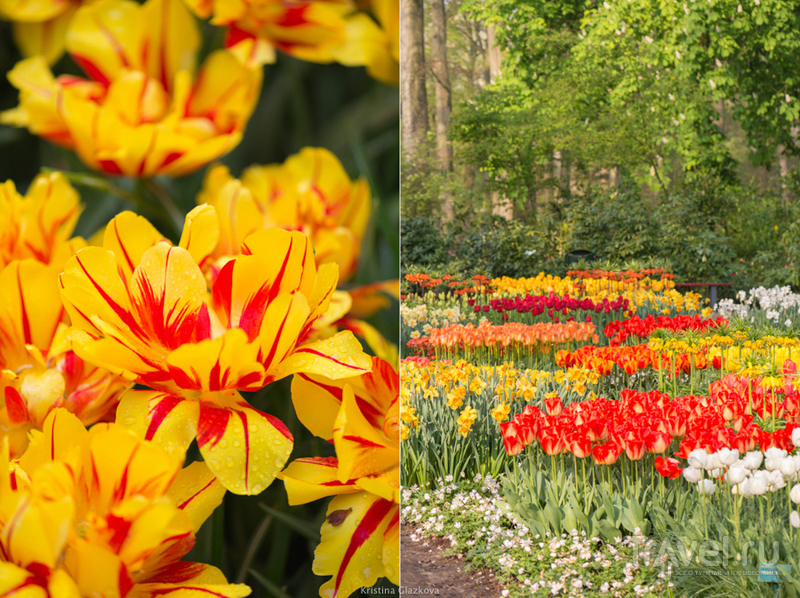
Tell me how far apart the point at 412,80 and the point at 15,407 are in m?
1.41

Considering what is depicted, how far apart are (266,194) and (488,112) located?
1.30 meters

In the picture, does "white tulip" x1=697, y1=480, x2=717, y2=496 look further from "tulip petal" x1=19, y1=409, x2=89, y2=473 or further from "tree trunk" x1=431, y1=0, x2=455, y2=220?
"tulip petal" x1=19, y1=409, x2=89, y2=473

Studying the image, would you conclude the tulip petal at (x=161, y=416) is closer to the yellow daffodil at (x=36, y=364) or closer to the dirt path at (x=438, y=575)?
the yellow daffodil at (x=36, y=364)

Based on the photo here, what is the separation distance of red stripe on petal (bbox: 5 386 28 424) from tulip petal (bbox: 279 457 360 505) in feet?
0.70

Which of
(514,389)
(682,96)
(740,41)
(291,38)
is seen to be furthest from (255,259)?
(740,41)

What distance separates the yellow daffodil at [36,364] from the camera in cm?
44

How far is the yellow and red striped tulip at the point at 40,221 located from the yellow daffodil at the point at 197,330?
0.03m

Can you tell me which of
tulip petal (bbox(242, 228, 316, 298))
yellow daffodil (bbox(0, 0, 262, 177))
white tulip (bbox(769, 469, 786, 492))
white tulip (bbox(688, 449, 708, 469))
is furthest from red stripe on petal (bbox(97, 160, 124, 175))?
white tulip (bbox(769, 469, 786, 492))

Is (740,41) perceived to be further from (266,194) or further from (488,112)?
(266,194)

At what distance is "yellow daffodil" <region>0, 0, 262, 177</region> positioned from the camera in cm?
43

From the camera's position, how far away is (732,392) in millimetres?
1684

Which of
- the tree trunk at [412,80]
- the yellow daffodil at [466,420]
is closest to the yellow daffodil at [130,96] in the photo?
the tree trunk at [412,80]

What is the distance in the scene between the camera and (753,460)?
1.56 m

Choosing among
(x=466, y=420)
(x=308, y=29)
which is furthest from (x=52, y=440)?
(x=466, y=420)
